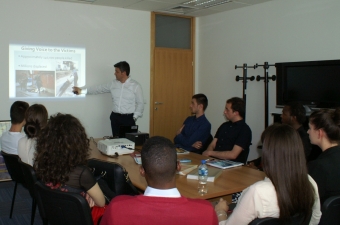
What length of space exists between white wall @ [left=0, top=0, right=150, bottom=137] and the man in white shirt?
2.32 metres

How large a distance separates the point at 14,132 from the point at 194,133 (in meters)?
1.97

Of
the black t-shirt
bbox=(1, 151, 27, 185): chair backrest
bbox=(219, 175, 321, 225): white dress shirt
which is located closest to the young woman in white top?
bbox=(219, 175, 321, 225): white dress shirt

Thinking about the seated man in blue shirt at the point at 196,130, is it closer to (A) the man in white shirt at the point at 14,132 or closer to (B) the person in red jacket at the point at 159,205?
(A) the man in white shirt at the point at 14,132

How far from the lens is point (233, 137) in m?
4.10

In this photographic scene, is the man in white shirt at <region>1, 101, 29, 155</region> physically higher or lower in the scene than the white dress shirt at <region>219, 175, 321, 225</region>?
higher

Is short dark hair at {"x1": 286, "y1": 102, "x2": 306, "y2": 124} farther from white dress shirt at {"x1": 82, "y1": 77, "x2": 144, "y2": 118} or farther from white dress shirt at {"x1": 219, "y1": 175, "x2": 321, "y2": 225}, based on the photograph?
white dress shirt at {"x1": 82, "y1": 77, "x2": 144, "y2": 118}

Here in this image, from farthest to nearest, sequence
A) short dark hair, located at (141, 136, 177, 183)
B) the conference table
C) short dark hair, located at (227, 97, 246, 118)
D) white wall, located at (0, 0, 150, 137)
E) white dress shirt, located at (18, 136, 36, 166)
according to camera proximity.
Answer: white wall, located at (0, 0, 150, 137) → short dark hair, located at (227, 97, 246, 118) → white dress shirt, located at (18, 136, 36, 166) → the conference table → short dark hair, located at (141, 136, 177, 183)

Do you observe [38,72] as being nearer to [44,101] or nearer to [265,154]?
[44,101]

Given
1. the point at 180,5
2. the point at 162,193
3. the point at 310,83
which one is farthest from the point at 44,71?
the point at 162,193

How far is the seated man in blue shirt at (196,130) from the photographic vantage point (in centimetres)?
444

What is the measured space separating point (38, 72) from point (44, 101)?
1.59ft

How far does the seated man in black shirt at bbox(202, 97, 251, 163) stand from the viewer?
390cm

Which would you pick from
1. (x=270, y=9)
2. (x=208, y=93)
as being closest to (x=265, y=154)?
(x=270, y=9)

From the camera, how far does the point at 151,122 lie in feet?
23.7
